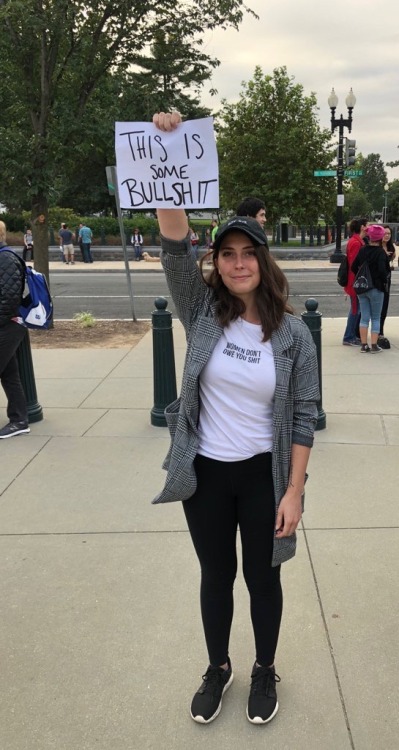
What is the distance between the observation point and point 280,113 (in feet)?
99.6

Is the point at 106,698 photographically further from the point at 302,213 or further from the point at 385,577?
the point at 302,213

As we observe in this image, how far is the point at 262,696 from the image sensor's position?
7.45 feet

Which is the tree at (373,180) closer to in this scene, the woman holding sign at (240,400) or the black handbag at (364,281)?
the black handbag at (364,281)

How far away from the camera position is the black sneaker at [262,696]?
7.31 feet

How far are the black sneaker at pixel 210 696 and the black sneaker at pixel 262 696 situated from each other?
11 cm

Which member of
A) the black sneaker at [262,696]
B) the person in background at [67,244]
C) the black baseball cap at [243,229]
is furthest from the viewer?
the person in background at [67,244]

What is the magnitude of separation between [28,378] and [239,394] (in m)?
3.81

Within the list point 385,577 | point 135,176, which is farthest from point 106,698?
point 135,176

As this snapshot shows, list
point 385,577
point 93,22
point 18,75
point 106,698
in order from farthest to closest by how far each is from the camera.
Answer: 1. point 18,75
2. point 93,22
3. point 385,577
4. point 106,698

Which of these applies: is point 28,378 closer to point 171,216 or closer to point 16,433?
point 16,433

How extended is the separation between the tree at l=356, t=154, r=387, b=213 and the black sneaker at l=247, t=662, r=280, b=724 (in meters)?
136

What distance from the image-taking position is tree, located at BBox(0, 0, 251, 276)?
878cm

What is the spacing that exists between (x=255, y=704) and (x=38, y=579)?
4.45 feet

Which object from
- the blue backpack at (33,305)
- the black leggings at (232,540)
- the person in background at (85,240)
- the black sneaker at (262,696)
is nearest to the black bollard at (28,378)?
the blue backpack at (33,305)
